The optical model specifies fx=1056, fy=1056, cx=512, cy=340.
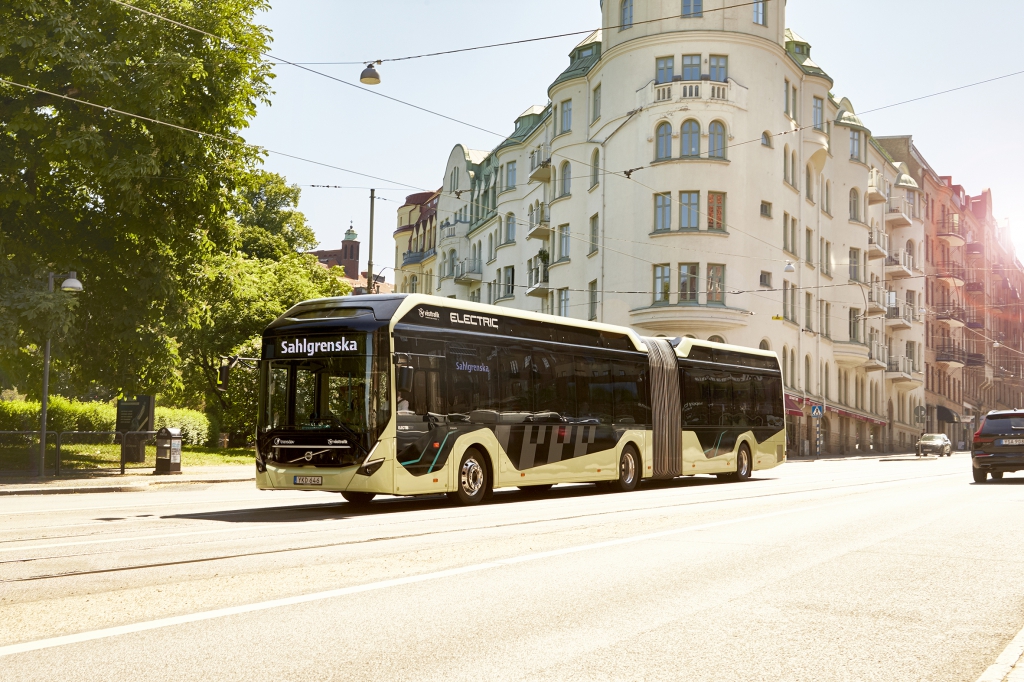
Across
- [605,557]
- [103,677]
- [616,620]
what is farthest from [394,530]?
[103,677]

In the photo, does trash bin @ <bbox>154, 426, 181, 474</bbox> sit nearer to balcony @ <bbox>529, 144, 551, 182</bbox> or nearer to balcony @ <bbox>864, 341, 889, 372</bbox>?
balcony @ <bbox>529, 144, 551, 182</bbox>

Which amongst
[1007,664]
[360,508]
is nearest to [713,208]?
[360,508]

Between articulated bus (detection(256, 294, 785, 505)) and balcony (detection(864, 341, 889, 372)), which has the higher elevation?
balcony (detection(864, 341, 889, 372))

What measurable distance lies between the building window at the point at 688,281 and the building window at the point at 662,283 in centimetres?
56

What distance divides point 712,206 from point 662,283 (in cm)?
415

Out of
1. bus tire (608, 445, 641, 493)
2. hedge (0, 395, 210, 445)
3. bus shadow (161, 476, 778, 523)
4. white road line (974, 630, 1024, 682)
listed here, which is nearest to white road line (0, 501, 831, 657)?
white road line (974, 630, 1024, 682)

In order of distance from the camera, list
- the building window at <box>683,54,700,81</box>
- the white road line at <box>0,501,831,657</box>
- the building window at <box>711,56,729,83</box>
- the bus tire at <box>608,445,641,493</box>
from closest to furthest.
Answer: the white road line at <box>0,501,831,657</box>, the bus tire at <box>608,445,641,493</box>, the building window at <box>683,54,700,81</box>, the building window at <box>711,56,729,83</box>

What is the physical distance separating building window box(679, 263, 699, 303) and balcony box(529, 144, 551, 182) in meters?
12.8

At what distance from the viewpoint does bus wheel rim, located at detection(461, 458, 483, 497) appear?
16.7 meters

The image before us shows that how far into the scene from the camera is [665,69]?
155ft

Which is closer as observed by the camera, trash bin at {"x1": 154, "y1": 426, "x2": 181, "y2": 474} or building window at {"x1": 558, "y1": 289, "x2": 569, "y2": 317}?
trash bin at {"x1": 154, "y1": 426, "x2": 181, "y2": 474}

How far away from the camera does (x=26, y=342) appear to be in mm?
24750

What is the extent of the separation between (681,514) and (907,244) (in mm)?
68447

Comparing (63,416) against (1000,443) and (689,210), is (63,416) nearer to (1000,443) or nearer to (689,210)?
(1000,443)
